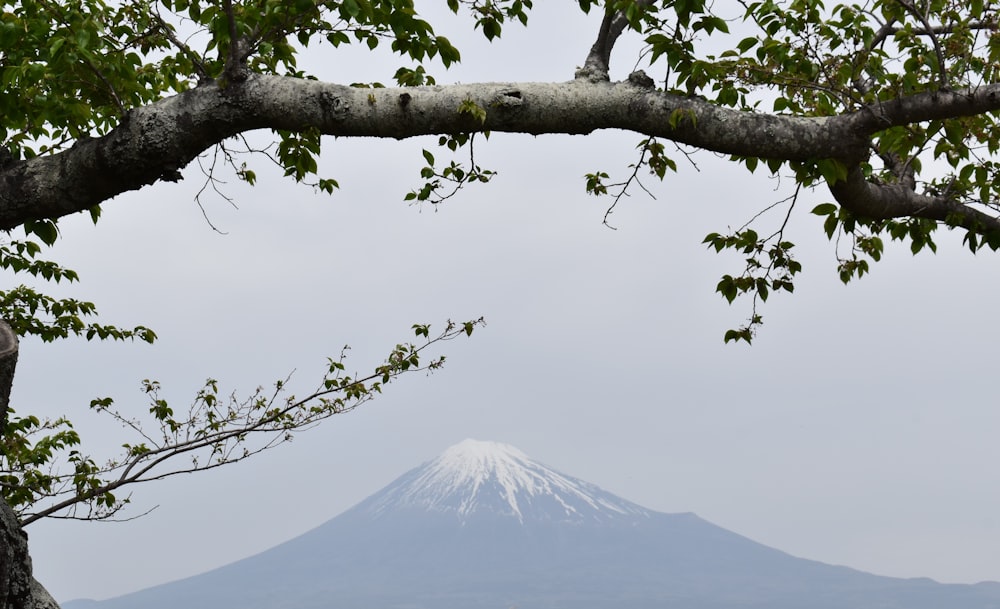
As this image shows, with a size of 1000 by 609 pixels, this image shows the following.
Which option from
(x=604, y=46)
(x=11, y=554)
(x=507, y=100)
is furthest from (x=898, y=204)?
(x=11, y=554)

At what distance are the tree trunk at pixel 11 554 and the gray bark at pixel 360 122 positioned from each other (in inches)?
47.5

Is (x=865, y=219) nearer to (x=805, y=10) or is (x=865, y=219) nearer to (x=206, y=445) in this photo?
(x=805, y=10)

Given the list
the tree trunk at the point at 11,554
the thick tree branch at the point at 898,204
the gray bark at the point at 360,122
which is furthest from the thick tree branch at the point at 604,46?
the tree trunk at the point at 11,554

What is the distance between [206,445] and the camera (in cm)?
941

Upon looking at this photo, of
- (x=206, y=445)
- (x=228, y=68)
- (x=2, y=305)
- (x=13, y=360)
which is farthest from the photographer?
(x=2, y=305)

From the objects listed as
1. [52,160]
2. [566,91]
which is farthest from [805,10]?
[52,160]

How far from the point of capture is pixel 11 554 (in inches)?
198

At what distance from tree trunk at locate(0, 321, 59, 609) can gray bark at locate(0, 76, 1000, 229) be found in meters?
1.21

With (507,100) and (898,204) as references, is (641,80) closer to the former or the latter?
(507,100)

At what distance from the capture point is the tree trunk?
4977mm

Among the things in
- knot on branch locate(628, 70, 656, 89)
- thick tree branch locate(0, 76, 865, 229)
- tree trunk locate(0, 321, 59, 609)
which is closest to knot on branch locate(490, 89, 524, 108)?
thick tree branch locate(0, 76, 865, 229)

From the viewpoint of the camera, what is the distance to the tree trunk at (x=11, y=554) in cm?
498

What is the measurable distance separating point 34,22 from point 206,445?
465 cm

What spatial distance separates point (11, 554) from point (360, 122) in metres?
3.30
